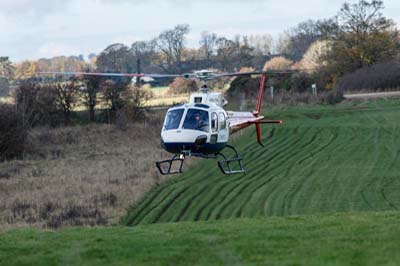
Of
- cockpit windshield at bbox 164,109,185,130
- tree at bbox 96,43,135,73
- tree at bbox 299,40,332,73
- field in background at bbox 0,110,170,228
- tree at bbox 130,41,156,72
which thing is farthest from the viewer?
tree at bbox 299,40,332,73

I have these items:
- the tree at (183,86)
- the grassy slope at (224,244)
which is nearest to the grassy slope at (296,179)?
the tree at (183,86)

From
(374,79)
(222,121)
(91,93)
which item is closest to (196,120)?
(222,121)

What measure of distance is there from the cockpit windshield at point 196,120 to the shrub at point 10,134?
2502cm

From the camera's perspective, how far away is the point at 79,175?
3503 centimetres

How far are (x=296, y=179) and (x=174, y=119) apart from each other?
1206 centimetres

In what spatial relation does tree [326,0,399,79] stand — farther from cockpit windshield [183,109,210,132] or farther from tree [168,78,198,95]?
cockpit windshield [183,109,210,132]

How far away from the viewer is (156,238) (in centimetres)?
1515

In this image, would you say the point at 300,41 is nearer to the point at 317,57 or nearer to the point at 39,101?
the point at 317,57

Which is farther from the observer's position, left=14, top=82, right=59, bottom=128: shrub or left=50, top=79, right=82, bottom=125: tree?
left=50, top=79, right=82, bottom=125: tree

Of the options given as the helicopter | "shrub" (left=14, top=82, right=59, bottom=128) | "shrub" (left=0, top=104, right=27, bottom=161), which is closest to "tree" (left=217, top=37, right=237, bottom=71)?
"shrub" (left=14, top=82, right=59, bottom=128)

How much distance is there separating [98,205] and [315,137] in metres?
19.4

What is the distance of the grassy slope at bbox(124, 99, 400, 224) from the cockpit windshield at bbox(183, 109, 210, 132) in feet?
15.6

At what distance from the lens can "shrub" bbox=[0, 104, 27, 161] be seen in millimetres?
43875

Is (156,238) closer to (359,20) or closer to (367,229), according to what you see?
(367,229)
